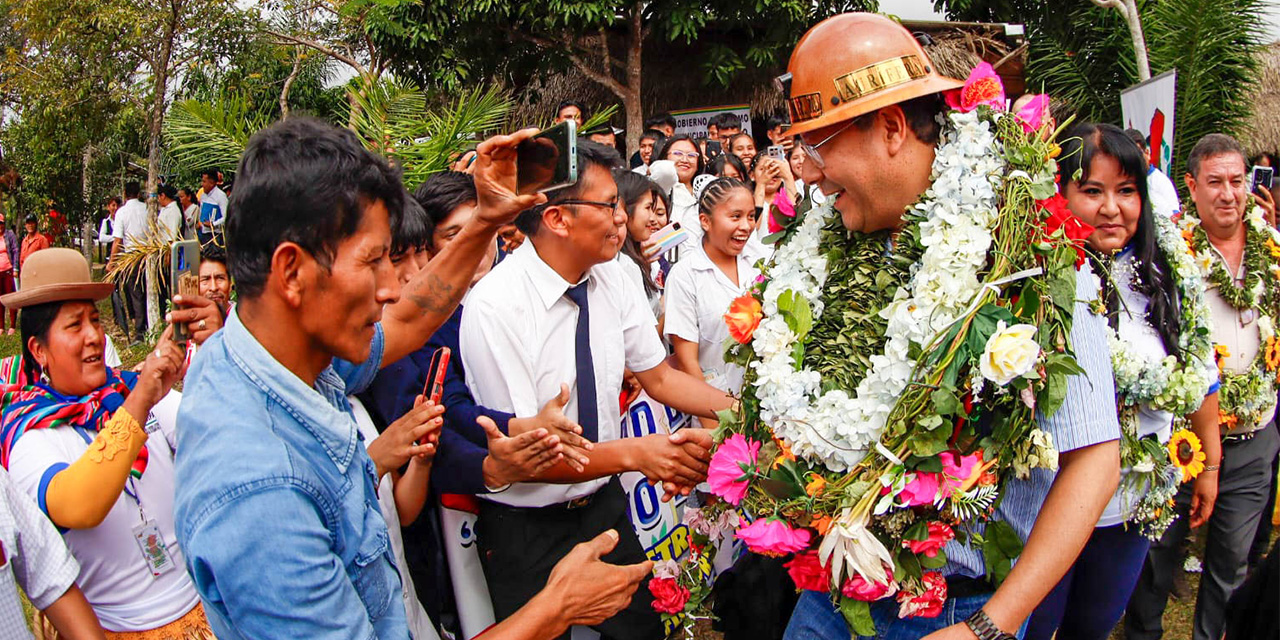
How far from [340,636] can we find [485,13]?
14286 mm

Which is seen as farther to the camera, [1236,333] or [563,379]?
[1236,333]

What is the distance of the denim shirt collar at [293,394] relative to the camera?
1.64m

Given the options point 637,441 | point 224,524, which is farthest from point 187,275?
point 637,441

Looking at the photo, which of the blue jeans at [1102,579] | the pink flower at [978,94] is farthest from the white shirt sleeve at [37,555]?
the blue jeans at [1102,579]

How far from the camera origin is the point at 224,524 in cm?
150

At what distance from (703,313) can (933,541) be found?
8.72ft

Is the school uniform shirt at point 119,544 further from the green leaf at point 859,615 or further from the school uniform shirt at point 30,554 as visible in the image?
the green leaf at point 859,615

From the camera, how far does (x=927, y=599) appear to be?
2.14 m

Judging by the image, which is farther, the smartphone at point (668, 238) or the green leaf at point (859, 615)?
the smartphone at point (668, 238)

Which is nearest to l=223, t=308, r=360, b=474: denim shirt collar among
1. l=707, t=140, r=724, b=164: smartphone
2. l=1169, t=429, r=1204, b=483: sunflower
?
l=1169, t=429, r=1204, b=483: sunflower

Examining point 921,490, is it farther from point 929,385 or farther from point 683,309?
point 683,309

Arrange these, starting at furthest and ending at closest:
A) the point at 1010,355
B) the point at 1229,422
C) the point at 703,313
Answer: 1. the point at 703,313
2. the point at 1229,422
3. the point at 1010,355

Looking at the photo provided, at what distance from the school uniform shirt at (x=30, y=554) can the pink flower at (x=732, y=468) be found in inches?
72.1

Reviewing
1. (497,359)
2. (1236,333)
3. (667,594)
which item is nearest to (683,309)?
(497,359)
